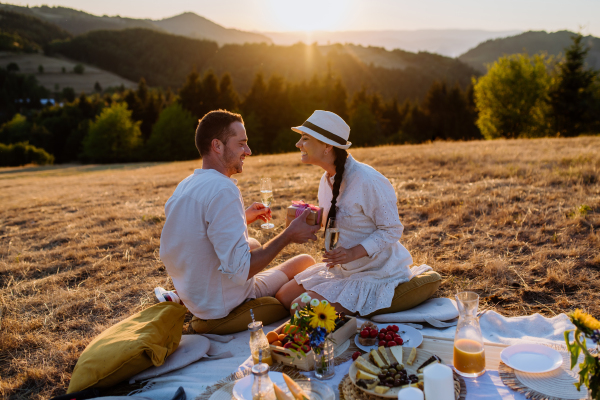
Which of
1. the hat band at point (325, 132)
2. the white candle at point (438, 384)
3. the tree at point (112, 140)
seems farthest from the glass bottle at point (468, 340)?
the tree at point (112, 140)

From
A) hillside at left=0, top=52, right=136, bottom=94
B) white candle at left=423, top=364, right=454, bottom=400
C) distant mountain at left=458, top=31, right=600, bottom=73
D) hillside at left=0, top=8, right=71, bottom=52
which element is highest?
distant mountain at left=458, top=31, right=600, bottom=73

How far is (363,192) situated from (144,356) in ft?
7.53

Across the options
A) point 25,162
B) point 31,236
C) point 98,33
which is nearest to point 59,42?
point 98,33

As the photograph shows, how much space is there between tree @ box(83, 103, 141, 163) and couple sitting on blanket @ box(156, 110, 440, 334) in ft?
134

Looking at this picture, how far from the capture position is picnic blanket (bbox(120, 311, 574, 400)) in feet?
9.60

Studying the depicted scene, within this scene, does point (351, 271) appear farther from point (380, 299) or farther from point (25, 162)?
point (25, 162)

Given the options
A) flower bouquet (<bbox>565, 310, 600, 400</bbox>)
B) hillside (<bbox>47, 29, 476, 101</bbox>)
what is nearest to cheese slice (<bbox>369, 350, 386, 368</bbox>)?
flower bouquet (<bbox>565, 310, 600, 400</bbox>)

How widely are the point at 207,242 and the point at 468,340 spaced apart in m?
2.09

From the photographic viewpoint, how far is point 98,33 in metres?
125

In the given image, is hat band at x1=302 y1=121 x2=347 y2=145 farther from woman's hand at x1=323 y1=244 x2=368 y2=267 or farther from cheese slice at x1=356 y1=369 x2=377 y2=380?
cheese slice at x1=356 y1=369 x2=377 y2=380

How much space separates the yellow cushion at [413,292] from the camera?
150 inches

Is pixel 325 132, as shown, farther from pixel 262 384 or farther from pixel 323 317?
pixel 262 384

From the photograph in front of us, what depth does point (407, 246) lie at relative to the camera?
5793 millimetres

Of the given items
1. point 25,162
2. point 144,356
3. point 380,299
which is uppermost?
point 380,299
